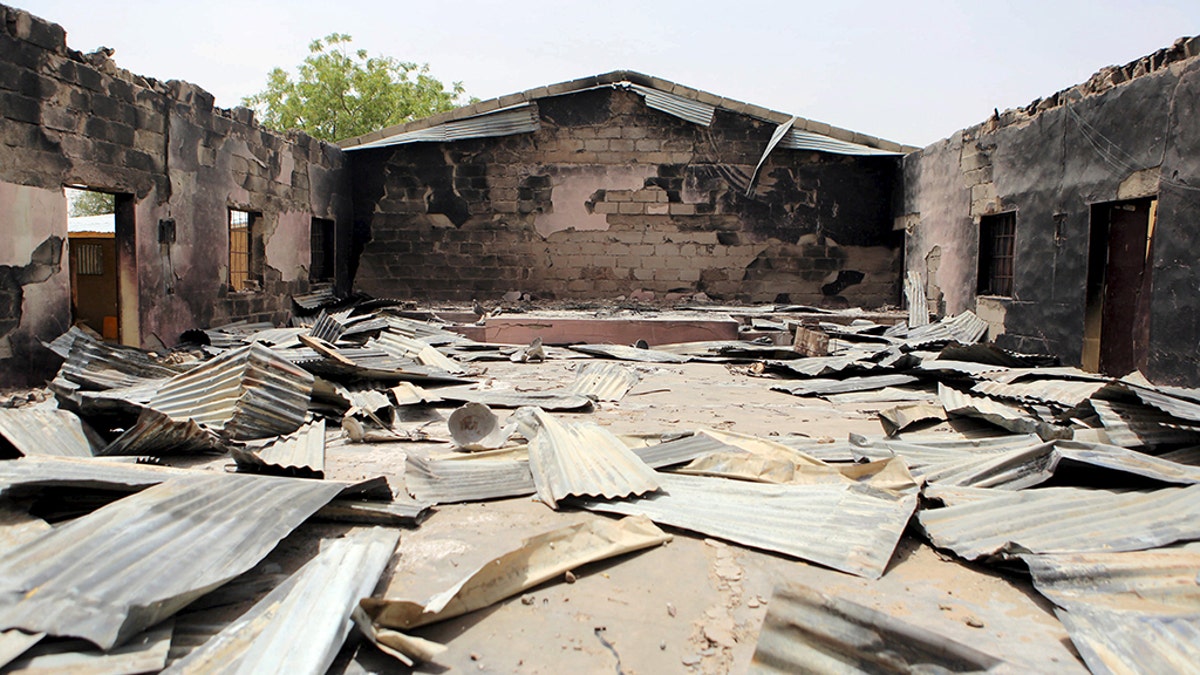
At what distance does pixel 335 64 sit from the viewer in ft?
92.9

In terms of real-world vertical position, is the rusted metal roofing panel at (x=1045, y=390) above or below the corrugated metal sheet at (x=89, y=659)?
above

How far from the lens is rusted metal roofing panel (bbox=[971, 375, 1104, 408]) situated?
205 inches

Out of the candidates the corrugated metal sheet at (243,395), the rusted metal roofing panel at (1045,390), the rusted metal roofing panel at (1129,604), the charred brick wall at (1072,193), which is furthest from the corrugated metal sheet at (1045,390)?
the corrugated metal sheet at (243,395)

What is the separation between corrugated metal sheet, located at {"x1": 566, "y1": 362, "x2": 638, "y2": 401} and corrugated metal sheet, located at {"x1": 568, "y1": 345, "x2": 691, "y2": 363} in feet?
3.26

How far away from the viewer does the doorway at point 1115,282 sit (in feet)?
24.8

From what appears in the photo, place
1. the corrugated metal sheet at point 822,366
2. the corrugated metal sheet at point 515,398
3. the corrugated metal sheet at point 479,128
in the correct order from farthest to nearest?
the corrugated metal sheet at point 479,128 < the corrugated metal sheet at point 822,366 < the corrugated metal sheet at point 515,398

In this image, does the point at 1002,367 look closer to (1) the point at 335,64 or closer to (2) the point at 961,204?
(2) the point at 961,204

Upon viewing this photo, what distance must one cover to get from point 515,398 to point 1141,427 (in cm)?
389

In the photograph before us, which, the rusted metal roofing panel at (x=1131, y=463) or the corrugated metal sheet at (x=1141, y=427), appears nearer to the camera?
the rusted metal roofing panel at (x=1131, y=463)

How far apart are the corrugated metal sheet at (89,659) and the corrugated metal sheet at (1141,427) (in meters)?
4.19

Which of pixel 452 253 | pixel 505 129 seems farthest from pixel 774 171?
pixel 452 253

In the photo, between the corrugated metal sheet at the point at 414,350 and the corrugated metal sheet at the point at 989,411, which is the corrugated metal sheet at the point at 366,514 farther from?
the corrugated metal sheet at the point at 414,350

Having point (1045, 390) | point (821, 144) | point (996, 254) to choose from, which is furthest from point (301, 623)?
point (821, 144)

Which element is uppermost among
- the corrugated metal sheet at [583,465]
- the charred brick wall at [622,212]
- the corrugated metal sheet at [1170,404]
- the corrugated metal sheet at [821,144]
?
the corrugated metal sheet at [821,144]
